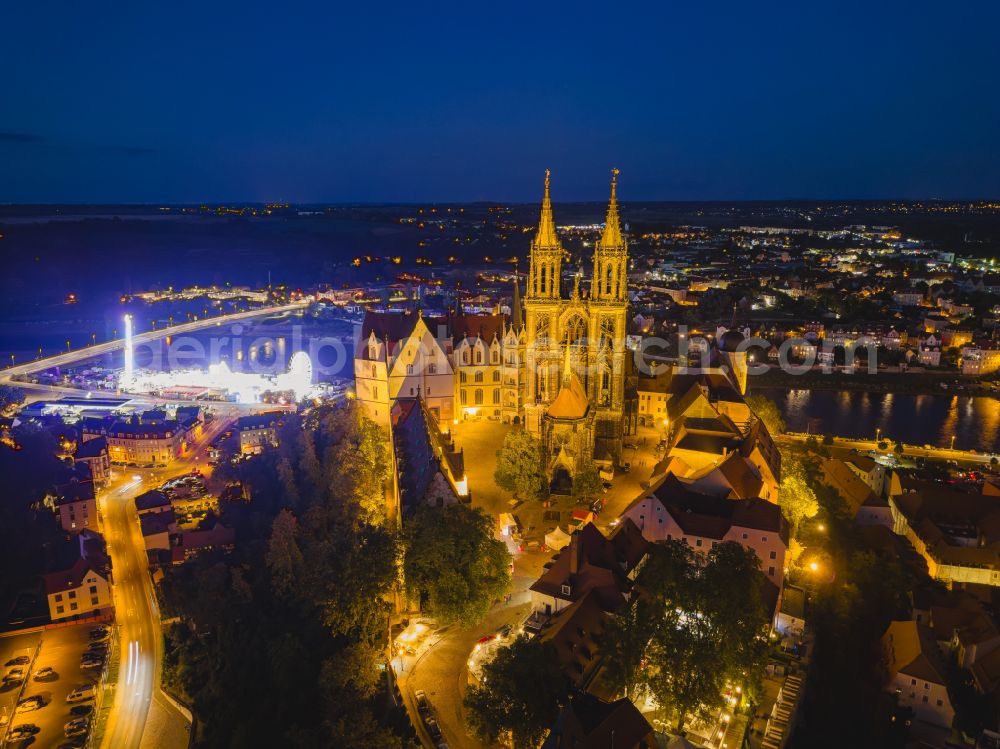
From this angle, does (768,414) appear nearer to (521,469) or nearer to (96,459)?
(521,469)

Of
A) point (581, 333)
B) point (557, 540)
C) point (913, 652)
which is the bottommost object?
point (913, 652)

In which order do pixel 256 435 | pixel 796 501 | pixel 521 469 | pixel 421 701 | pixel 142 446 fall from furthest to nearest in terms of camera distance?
pixel 256 435 → pixel 142 446 → pixel 521 469 → pixel 796 501 → pixel 421 701

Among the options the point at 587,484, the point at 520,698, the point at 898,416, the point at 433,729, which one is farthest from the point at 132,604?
the point at 898,416

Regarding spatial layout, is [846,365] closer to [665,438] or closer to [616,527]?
[665,438]

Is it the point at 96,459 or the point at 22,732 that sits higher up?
the point at 96,459

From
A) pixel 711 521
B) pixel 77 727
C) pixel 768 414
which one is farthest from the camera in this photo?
pixel 768 414

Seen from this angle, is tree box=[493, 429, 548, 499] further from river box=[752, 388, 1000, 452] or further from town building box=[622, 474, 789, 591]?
river box=[752, 388, 1000, 452]
